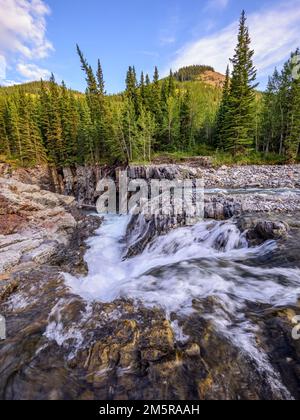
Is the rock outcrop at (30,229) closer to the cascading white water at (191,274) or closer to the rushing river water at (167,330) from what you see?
the cascading white water at (191,274)

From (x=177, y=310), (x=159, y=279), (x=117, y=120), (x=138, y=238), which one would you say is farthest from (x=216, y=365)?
(x=117, y=120)

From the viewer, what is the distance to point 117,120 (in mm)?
32781

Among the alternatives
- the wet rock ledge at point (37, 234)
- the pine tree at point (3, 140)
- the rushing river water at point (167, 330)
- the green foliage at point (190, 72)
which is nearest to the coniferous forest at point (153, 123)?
the pine tree at point (3, 140)

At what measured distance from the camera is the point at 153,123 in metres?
34.3

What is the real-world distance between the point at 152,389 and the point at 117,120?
33.6 meters

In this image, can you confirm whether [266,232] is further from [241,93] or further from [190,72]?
[190,72]

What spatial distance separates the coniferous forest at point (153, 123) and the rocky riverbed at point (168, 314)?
21.5 m

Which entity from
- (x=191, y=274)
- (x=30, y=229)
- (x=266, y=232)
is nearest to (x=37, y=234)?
(x=30, y=229)

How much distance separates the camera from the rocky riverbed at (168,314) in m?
3.82

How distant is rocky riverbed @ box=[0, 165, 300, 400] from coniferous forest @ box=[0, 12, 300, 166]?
2152cm

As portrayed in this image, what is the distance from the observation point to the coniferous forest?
28.5 meters

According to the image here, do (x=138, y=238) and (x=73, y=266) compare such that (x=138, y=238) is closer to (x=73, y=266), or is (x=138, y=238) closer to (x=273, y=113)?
(x=73, y=266)

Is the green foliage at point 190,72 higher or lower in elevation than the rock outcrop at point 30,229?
higher

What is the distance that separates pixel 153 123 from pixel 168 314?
32993 mm
